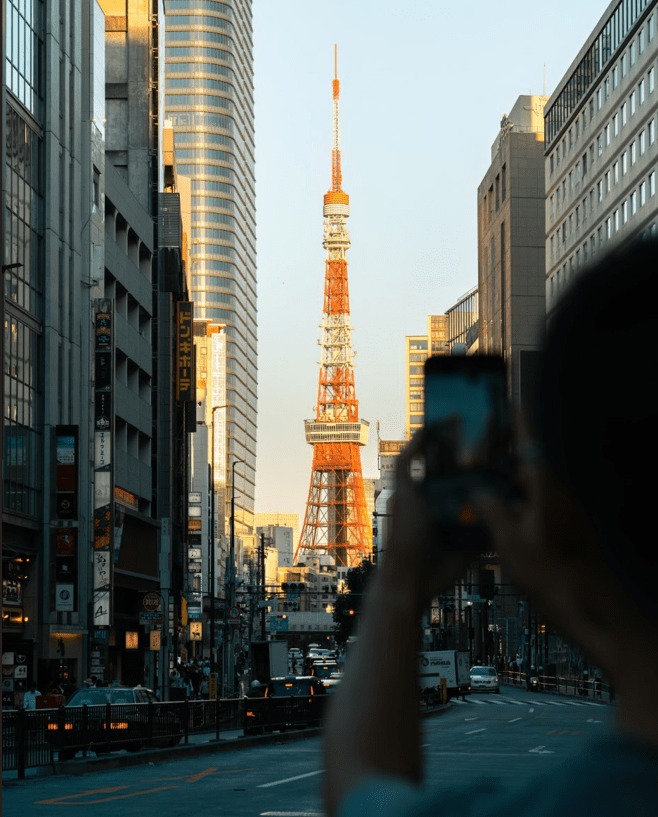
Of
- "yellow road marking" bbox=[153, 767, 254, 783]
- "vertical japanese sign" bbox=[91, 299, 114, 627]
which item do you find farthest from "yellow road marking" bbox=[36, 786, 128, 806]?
"vertical japanese sign" bbox=[91, 299, 114, 627]

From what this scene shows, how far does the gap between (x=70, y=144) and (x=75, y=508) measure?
1404 cm

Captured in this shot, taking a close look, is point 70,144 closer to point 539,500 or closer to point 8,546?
point 8,546

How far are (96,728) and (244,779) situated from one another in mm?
5553

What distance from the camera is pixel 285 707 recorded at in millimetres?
39469

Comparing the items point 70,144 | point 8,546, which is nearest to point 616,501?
point 8,546

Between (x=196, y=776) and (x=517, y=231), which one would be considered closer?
(x=196, y=776)

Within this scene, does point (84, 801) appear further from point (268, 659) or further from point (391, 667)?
point (268, 659)

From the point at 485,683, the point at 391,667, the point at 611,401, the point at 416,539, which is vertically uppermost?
the point at 611,401

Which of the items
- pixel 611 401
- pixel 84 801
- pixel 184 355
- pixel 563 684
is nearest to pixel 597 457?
pixel 611 401

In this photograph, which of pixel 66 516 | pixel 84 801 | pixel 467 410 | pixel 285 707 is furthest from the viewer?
pixel 66 516

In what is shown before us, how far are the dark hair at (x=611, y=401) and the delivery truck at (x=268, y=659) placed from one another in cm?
6457

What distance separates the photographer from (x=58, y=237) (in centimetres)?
4919

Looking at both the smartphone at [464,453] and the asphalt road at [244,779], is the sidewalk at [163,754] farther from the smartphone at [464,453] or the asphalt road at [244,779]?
the smartphone at [464,453]

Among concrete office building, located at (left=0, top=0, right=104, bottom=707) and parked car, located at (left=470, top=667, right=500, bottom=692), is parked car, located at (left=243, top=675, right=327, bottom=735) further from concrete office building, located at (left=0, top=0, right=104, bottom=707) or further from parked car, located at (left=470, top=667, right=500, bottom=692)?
parked car, located at (left=470, top=667, right=500, bottom=692)
